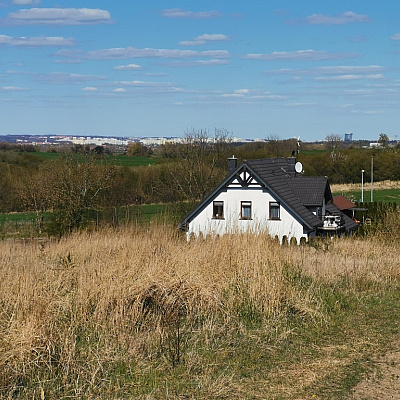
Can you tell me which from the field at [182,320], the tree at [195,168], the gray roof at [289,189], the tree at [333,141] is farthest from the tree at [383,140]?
the field at [182,320]

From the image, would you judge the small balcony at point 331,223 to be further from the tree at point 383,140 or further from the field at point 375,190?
the tree at point 383,140

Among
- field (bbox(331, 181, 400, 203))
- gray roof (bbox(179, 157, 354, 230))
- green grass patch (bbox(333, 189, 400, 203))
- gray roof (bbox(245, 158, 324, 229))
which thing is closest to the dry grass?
field (bbox(331, 181, 400, 203))

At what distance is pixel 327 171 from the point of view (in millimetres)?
64812

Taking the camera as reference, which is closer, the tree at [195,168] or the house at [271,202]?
the house at [271,202]

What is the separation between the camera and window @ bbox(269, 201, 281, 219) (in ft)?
111

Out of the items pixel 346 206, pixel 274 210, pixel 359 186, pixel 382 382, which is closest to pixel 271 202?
pixel 274 210

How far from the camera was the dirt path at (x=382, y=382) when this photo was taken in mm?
5530

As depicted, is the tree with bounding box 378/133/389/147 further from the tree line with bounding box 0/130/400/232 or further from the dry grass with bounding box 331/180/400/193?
the dry grass with bounding box 331/180/400/193

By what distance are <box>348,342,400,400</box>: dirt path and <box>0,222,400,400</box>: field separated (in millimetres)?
115

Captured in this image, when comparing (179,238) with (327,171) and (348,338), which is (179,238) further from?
(327,171)

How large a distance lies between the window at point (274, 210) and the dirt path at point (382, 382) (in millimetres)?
27235

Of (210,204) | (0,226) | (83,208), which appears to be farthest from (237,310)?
(210,204)

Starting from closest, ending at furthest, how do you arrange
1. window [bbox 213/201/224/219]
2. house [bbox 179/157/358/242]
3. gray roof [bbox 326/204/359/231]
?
house [bbox 179/157/358/242], window [bbox 213/201/224/219], gray roof [bbox 326/204/359/231]

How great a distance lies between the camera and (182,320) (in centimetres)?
768
